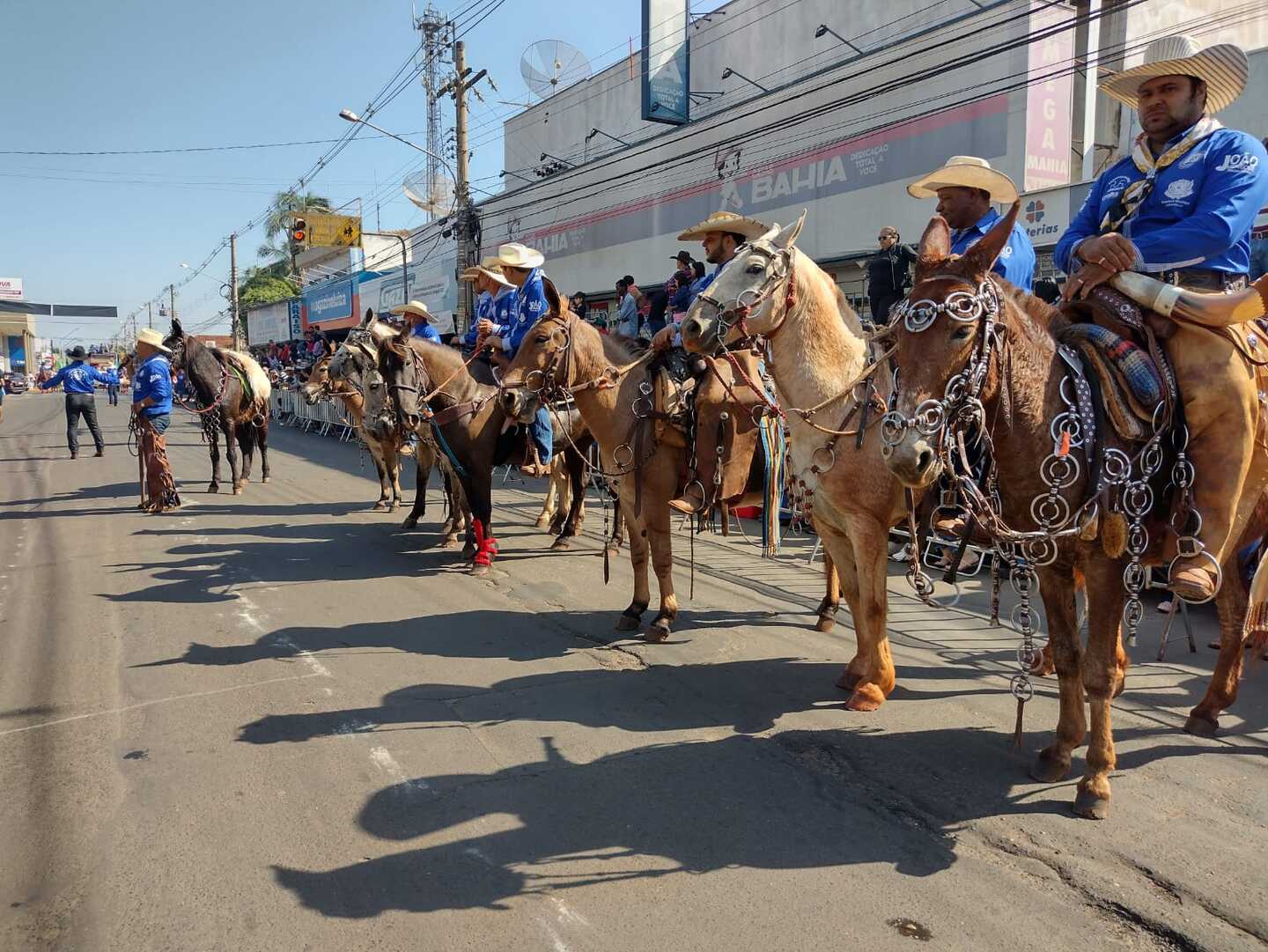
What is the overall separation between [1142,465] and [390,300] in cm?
3173

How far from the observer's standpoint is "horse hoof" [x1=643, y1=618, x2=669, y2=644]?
614 cm

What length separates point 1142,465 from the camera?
3520mm

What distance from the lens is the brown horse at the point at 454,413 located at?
8453 millimetres

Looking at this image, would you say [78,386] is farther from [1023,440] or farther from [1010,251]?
[1023,440]

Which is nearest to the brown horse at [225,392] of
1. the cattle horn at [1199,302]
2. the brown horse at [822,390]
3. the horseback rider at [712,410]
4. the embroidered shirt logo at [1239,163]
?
the horseback rider at [712,410]

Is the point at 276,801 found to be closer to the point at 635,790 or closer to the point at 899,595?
the point at 635,790

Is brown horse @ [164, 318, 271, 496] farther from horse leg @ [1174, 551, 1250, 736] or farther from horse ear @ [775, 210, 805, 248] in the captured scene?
horse leg @ [1174, 551, 1250, 736]

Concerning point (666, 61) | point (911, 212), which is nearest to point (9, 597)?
point (911, 212)

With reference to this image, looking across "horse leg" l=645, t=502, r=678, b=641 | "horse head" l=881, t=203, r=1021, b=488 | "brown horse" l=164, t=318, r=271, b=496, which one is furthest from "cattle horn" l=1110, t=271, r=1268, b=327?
"brown horse" l=164, t=318, r=271, b=496

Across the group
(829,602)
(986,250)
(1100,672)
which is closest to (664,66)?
(829,602)

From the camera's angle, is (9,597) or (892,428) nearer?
(892,428)

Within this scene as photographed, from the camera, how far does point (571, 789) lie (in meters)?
3.93

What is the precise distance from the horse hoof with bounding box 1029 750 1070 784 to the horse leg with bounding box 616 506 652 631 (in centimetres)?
315

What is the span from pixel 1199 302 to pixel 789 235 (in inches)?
85.8
